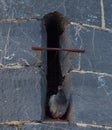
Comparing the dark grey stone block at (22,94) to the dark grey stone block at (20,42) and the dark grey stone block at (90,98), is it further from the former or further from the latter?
the dark grey stone block at (90,98)

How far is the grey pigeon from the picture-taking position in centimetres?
400

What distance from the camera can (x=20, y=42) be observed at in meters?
4.14

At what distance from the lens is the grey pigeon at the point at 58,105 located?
400cm

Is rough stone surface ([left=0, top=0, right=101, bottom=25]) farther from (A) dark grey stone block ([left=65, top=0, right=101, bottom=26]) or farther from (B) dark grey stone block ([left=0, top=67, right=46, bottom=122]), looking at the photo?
(B) dark grey stone block ([left=0, top=67, right=46, bottom=122])

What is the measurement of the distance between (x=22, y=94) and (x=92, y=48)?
73cm

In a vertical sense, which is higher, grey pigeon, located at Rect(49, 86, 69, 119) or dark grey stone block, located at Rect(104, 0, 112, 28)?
dark grey stone block, located at Rect(104, 0, 112, 28)

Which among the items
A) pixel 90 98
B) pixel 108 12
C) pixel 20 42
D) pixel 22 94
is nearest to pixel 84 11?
pixel 108 12

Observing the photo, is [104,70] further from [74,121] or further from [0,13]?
[0,13]

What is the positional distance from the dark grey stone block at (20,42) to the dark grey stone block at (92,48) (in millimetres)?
293

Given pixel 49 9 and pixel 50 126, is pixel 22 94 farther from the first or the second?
pixel 49 9

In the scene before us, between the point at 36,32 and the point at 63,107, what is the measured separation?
661 millimetres

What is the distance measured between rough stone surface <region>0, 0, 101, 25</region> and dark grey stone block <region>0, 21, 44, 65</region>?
10 centimetres

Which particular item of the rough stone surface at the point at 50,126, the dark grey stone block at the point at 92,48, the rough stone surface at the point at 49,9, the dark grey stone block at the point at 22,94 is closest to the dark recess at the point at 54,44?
the rough stone surface at the point at 49,9

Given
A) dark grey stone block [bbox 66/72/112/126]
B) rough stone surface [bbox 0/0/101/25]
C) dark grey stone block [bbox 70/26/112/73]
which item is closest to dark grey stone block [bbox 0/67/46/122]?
dark grey stone block [bbox 66/72/112/126]
